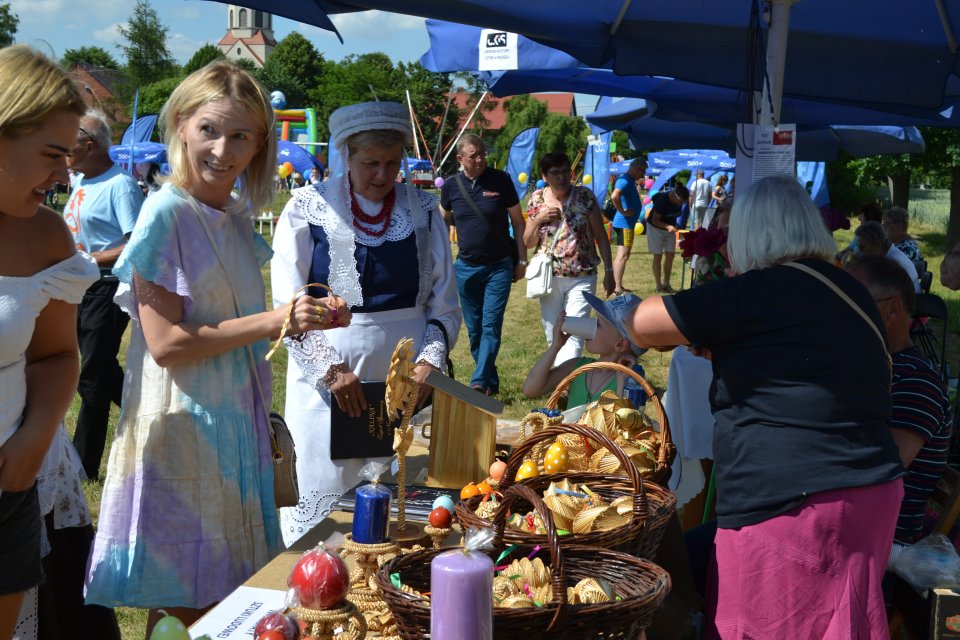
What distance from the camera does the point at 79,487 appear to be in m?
2.36

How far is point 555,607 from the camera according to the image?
145 centimetres

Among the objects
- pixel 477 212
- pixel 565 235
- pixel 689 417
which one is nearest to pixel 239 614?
pixel 689 417

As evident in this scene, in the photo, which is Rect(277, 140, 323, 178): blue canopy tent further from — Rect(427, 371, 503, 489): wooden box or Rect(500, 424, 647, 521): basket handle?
Rect(500, 424, 647, 521): basket handle

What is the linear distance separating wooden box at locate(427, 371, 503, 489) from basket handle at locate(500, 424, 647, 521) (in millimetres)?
435

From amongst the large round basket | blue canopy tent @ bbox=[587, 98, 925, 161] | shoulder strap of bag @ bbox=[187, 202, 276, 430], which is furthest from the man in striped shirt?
blue canopy tent @ bbox=[587, 98, 925, 161]

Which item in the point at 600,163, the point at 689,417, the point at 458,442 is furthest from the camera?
the point at 600,163

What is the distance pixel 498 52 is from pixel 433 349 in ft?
7.06

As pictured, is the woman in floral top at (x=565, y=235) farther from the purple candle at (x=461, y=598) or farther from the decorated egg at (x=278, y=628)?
the purple candle at (x=461, y=598)

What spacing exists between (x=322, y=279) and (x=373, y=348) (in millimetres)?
266

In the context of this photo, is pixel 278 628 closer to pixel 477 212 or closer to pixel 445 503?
pixel 445 503

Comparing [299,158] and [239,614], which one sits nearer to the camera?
[239,614]

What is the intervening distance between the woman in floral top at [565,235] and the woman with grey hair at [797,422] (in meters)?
4.38

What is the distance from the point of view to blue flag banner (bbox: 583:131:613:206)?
18219mm

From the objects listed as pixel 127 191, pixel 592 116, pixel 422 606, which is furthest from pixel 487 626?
pixel 592 116
